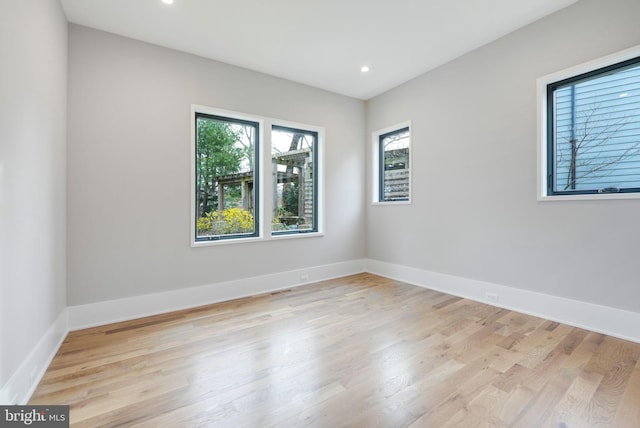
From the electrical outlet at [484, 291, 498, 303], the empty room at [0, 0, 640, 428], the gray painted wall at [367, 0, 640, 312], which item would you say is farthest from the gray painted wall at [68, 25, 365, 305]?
the electrical outlet at [484, 291, 498, 303]

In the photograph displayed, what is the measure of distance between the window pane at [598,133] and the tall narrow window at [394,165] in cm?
176

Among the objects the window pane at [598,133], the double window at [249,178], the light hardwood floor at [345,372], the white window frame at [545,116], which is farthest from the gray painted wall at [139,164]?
the window pane at [598,133]

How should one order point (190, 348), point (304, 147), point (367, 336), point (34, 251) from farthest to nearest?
point (304, 147), point (367, 336), point (190, 348), point (34, 251)

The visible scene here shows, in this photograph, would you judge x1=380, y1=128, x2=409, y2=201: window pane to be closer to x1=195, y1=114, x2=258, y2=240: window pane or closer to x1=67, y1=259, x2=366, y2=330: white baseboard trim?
x1=67, y1=259, x2=366, y2=330: white baseboard trim

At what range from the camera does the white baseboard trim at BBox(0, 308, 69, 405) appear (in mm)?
1539

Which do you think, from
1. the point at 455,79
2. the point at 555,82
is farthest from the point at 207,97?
the point at 555,82

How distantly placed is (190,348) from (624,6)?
447 cm

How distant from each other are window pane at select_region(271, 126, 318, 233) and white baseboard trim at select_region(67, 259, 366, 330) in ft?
2.22

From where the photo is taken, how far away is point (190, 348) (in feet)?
7.63

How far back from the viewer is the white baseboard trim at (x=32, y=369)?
1539 mm

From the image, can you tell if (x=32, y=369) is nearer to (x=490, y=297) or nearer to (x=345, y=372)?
(x=345, y=372)

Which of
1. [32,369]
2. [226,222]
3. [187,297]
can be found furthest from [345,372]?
[226,222]

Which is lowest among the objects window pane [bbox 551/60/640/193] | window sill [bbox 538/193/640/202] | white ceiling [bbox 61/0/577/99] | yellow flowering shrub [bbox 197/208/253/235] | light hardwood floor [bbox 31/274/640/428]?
light hardwood floor [bbox 31/274/640/428]

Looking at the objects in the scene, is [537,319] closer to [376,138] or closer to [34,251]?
[376,138]
